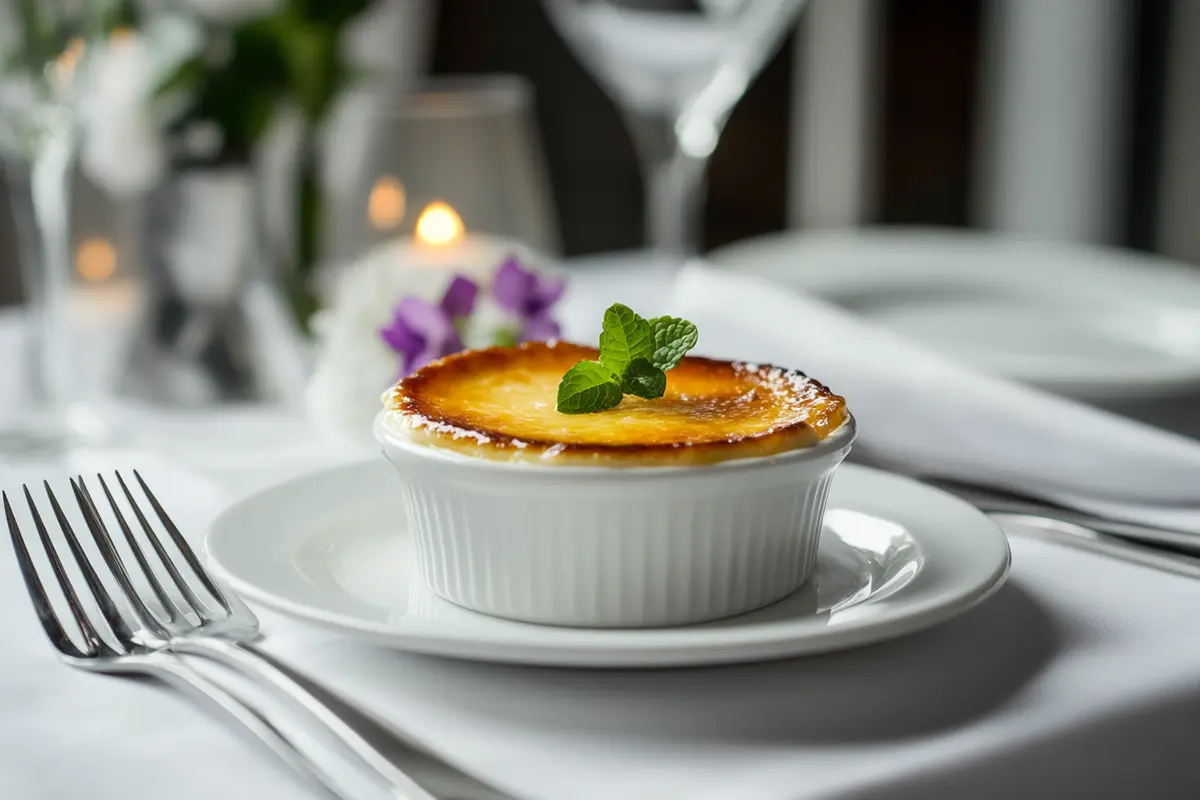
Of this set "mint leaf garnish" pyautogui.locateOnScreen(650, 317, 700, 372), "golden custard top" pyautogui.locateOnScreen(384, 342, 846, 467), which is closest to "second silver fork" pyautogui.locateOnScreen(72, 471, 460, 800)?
"golden custard top" pyautogui.locateOnScreen(384, 342, 846, 467)

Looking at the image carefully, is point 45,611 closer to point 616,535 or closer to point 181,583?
point 181,583

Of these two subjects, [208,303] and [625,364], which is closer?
[625,364]

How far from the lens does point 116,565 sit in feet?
1.93

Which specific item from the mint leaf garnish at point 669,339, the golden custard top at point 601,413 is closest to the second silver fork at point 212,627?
the golden custard top at point 601,413

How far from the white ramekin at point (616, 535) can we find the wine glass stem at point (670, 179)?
0.77m

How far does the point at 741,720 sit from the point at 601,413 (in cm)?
18

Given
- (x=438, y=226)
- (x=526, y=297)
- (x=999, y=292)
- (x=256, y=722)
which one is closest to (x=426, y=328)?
(x=526, y=297)

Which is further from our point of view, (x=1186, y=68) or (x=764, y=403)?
(x=1186, y=68)

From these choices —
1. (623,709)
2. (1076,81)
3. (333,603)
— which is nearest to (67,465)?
(333,603)

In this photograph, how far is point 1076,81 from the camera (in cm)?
307

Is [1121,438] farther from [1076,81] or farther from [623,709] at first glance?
[1076,81]

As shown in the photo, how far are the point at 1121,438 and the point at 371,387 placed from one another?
1.63 ft

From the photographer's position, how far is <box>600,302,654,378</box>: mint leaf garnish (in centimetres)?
63

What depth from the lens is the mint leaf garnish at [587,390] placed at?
0.62 metres
